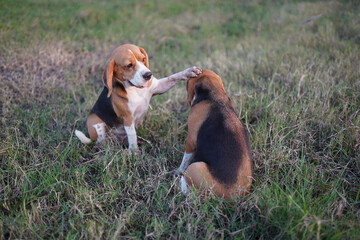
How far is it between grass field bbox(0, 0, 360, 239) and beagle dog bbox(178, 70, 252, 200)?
19cm

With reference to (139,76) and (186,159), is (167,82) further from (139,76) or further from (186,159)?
(186,159)

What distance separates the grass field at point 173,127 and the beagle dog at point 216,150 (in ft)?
0.63

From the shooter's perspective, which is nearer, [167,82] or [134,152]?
[134,152]

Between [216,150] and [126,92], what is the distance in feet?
5.38

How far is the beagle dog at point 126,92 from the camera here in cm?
355

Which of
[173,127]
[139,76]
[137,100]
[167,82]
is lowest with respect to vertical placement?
[173,127]

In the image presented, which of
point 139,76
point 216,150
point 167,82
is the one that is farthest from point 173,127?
point 216,150

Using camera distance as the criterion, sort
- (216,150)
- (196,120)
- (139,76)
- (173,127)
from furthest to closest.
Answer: (173,127) < (139,76) < (196,120) < (216,150)

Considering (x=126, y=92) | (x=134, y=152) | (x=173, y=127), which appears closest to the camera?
(x=134, y=152)

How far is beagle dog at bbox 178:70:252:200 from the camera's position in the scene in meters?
2.75

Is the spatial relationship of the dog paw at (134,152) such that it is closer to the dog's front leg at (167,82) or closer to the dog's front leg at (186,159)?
the dog's front leg at (186,159)

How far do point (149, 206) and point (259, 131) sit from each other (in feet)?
6.17

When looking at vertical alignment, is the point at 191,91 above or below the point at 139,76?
below

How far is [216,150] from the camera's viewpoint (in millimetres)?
2863
